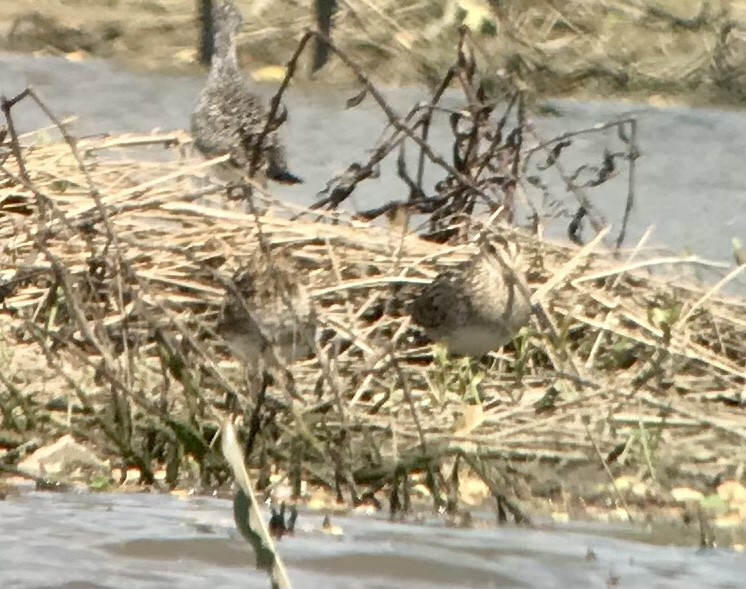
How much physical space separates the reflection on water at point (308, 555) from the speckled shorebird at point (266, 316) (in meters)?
1.22

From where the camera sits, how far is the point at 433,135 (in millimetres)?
11641

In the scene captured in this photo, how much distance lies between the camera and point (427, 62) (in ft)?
41.8

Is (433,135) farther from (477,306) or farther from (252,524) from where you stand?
(252,524)

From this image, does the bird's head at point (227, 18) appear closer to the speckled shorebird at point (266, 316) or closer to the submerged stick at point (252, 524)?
the speckled shorebird at point (266, 316)

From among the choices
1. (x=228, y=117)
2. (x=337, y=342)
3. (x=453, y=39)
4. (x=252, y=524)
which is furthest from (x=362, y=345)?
(x=453, y=39)

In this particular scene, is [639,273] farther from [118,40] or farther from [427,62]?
[118,40]

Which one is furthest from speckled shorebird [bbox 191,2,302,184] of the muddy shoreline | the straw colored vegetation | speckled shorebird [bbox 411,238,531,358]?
speckled shorebird [bbox 411,238,531,358]

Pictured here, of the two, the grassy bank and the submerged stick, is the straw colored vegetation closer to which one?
the submerged stick

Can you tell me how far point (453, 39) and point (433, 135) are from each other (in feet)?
4.32

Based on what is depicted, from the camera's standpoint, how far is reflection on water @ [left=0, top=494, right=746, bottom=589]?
4.15 m

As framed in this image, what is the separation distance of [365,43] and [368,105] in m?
0.88

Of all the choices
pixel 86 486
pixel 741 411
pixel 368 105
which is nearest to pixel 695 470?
pixel 741 411

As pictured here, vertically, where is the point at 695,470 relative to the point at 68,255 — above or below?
below

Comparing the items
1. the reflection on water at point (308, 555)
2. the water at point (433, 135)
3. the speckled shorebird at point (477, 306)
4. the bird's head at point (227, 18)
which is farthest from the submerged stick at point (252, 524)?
the bird's head at point (227, 18)
